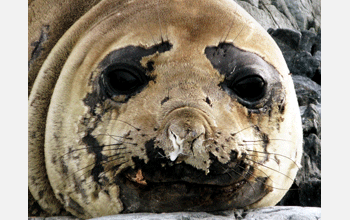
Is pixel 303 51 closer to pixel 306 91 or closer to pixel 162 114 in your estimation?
pixel 306 91

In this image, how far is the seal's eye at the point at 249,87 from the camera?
276 centimetres

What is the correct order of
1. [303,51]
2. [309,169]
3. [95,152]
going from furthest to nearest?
1. [303,51]
2. [309,169]
3. [95,152]

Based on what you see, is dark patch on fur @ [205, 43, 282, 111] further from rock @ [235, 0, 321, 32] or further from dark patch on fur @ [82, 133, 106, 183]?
rock @ [235, 0, 321, 32]

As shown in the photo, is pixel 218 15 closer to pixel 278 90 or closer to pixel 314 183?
pixel 278 90

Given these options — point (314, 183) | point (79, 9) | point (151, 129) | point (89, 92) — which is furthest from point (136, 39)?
point (314, 183)

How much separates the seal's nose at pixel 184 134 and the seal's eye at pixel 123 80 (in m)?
0.54

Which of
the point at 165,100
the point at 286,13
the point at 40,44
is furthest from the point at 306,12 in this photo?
the point at 165,100

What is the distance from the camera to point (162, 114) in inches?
99.0

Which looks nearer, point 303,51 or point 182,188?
point 182,188

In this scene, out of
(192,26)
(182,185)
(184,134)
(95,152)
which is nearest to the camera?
(184,134)

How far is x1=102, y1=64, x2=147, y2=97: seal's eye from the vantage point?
276 cm

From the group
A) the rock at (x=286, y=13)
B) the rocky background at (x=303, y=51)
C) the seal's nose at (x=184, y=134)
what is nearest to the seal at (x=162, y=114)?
Result: the seal's nose at (x=184, y=134)

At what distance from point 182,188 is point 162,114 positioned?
439mm

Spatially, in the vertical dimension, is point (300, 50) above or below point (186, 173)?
above
